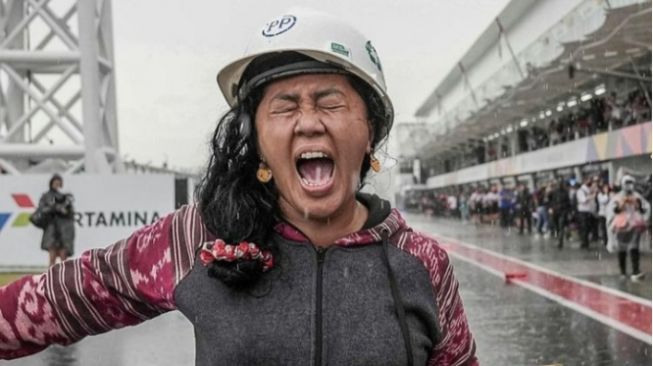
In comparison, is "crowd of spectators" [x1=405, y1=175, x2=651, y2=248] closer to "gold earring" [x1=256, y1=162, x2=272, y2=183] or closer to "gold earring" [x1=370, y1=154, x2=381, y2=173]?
"gold earring" [x1=370, y1=154, x2=381, y2=173]

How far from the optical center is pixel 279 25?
171cm

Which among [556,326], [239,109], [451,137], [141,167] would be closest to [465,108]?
[451,137]

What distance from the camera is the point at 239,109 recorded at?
1.83 metres

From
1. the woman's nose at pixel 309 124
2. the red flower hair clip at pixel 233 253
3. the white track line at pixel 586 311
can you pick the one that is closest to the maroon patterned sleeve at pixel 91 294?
the red flower hair clip at pixel 233 253

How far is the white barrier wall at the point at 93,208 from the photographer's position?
43.6ft

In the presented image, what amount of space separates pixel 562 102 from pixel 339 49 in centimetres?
3105

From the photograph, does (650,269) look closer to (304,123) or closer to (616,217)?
(616,217)

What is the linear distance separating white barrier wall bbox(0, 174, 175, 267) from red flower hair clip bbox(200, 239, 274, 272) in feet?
39.0

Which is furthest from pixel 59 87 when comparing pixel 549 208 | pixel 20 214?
pixel 549 208

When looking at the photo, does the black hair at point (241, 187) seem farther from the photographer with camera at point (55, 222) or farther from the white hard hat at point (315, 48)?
the photographer with camera at point (55, 222)

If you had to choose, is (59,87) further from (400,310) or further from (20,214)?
(400,310)

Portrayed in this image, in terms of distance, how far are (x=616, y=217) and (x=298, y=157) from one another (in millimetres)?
11607

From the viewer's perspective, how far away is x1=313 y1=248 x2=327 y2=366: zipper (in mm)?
1628

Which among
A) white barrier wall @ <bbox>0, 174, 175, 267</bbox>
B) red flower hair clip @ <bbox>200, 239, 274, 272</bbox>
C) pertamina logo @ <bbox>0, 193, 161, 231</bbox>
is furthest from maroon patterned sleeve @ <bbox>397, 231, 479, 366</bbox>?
pertamina logo @ <bbox>0, 193, 161, 231</bbox>
